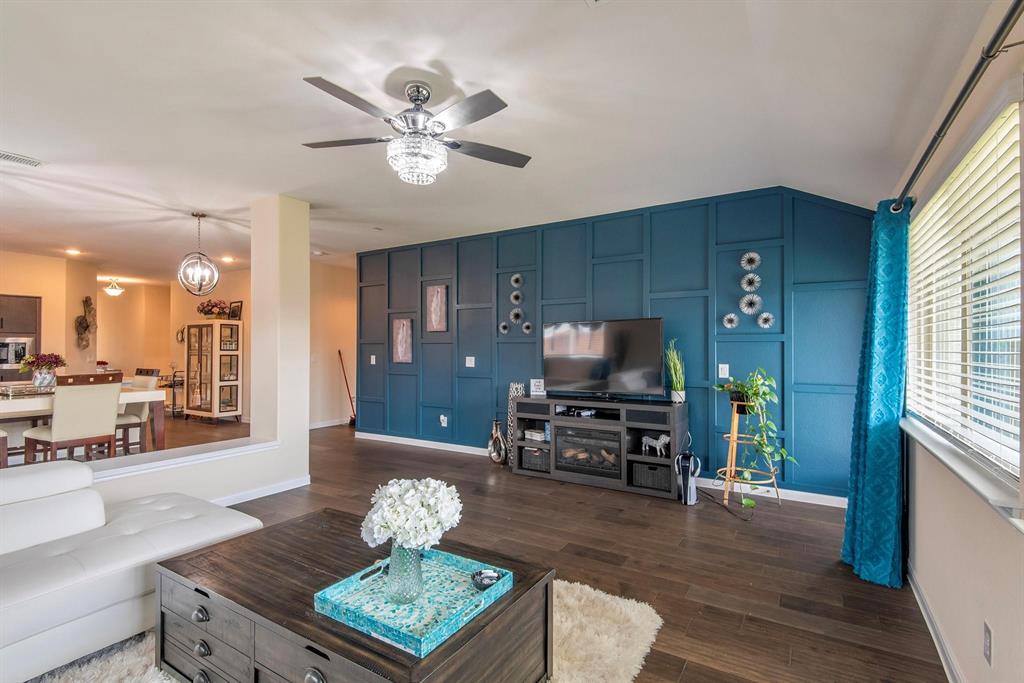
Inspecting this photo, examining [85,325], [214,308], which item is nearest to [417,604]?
[214,308]

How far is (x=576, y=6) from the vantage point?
189cm

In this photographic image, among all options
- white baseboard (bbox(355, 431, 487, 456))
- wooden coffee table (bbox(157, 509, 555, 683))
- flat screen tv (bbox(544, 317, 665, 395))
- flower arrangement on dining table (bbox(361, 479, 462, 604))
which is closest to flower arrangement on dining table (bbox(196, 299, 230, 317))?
white baseboard (bbox(355, 431, 487, 456))

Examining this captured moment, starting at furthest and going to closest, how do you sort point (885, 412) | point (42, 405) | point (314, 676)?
point (42, 405) < point (885, 412) < point (314, 676)

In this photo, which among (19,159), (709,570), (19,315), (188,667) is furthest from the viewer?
(19,315)

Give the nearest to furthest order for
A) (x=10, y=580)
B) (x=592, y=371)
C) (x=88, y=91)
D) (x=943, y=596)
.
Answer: (x=10, y=580) → (x=943, y=596) → (x=88, y=91) → (x=592, y=371)

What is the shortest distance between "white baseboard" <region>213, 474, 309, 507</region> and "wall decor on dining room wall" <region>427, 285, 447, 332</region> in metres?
2.43

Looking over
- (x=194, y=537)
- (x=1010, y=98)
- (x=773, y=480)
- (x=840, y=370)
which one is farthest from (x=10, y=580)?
(x=840, y=370)

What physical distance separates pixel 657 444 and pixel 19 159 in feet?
17.8

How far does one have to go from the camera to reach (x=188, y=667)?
182 cm

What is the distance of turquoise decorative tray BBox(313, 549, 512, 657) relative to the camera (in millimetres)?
1391

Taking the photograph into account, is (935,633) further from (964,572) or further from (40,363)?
(40,363)

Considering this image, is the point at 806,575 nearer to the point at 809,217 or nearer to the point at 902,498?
the point at 902,498

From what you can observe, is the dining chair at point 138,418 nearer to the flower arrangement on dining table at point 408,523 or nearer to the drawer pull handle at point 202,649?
the drawer pull handle at point 202,649

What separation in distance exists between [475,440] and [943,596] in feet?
14.8
